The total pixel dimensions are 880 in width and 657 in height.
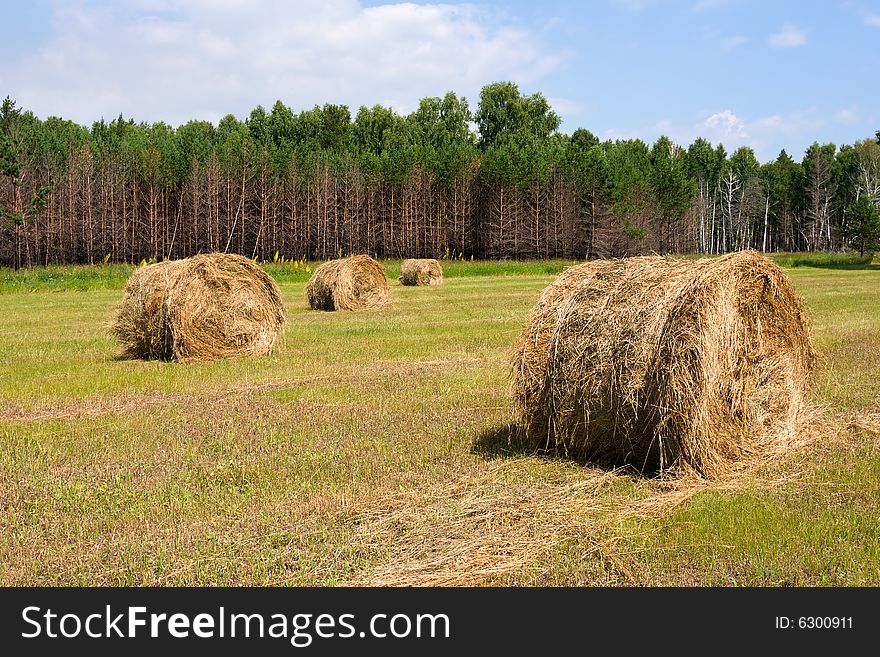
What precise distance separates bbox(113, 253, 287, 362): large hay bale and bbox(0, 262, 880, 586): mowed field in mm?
2358

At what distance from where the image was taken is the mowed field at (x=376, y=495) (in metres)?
5.02

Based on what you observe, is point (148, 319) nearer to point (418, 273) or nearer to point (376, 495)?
point (376, 495)

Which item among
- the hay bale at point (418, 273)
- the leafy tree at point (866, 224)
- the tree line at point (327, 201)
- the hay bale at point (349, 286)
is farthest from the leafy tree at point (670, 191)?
the hay bale at point (349, 286)

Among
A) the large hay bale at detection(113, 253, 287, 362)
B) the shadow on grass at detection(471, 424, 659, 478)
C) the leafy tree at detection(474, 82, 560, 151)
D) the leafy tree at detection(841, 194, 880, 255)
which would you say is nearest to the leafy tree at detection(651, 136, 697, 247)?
the leafy tree at detection(841, 194, 880, 255)

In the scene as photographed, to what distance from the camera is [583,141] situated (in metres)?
117

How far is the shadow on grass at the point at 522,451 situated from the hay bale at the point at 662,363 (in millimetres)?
74

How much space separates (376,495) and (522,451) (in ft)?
6.48

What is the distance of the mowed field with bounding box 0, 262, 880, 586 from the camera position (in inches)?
198

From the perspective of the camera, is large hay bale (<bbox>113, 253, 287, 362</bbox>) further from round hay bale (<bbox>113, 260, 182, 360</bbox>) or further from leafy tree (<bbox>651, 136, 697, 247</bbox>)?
leafy tree (<bbox>651, 136, 697, 247</bbox>)

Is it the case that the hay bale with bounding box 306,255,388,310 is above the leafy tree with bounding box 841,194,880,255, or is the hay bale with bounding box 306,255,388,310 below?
below

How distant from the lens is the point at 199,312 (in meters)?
14.6

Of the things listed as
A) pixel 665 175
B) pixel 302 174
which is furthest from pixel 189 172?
pixel 665 175

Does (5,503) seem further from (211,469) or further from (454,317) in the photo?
(454,317)

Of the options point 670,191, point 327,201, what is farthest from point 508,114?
point 327,201
